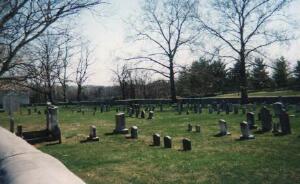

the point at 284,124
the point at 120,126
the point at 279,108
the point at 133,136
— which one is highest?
the point at 279,108

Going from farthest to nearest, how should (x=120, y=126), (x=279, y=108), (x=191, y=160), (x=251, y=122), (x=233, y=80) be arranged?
(x=233, y=80), (x=120, y=126), (x=251, y=122), (x=279, y=108), (x=191, y=160)

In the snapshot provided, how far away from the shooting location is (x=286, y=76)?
2395 inches

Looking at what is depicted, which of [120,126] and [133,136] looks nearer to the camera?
[133,136]

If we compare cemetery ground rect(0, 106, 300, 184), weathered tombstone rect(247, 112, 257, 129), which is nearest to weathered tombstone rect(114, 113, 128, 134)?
cemetery ground rect(0, 106, 300, 184)

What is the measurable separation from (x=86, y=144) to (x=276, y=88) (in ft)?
161

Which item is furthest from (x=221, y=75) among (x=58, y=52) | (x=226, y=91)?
(x=58, y=52)

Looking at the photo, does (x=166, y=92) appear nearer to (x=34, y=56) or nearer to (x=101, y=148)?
(x=34, y=56)

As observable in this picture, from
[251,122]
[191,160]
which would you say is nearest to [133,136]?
[251,122]

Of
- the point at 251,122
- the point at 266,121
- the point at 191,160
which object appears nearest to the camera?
the point at 191,160

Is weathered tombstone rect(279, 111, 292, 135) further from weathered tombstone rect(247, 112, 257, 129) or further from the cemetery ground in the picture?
weathered tombstone rect(247, 112, 257, 129)

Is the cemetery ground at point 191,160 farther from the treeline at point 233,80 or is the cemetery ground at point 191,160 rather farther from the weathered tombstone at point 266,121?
the treeline at point 233,80

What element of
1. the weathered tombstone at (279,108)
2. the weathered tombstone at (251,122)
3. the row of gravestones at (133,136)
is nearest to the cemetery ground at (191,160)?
the row of gravestones at (133,136)

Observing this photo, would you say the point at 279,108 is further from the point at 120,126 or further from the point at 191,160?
the point at 191,160

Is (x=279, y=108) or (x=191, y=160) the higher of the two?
(x=279, y=108)
